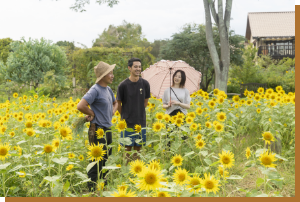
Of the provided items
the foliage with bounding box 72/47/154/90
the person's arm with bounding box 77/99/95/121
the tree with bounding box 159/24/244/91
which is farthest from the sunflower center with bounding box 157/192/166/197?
the tree with bounding box 159/24/244/91

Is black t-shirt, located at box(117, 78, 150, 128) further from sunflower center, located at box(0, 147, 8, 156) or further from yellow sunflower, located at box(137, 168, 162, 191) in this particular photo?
yellow sunflower, located at box(137, 168, 162, 191)

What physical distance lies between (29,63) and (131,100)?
10.00 m

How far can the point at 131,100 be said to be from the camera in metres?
3.14

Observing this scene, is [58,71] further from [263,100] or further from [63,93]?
[263,100]

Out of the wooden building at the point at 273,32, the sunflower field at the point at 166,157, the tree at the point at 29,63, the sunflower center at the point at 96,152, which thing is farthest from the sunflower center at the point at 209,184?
the wooden building at the point at 273,32

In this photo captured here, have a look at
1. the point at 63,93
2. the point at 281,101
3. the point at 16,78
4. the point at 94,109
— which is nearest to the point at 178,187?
the point at 94,109

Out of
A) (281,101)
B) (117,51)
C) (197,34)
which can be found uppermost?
(197,34)

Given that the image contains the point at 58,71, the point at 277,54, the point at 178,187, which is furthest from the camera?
the point at 277,54

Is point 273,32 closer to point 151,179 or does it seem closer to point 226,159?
point 226,159

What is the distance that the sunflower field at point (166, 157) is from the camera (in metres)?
1.52

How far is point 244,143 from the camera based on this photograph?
4152mm

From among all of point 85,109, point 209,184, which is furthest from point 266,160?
point 85,109

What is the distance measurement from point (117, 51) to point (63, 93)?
329 centimetres

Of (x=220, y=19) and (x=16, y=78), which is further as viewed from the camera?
(x=16, y=78)
